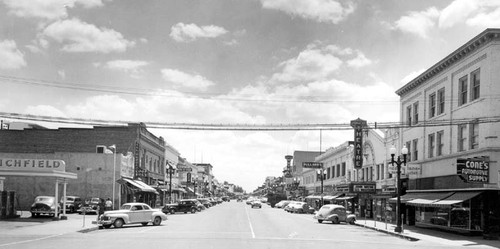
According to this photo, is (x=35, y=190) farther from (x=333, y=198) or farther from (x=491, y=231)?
(x=491, y=231)

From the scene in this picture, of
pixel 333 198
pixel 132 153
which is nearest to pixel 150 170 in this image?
pixel 132 153

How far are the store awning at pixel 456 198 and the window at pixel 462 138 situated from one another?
2.83 metres

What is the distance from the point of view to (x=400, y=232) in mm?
30766

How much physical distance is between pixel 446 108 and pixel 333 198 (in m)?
29.5

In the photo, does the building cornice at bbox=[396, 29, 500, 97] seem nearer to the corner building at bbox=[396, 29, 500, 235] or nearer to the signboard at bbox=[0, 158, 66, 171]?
the corner building at bbox=[396, 29, 500, 235]

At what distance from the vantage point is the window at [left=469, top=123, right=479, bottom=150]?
29.4m

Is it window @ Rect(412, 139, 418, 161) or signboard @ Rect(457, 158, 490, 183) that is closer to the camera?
signboard @ Rect(457, 158, 490, 183)

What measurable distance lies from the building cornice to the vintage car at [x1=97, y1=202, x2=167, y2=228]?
21.2 meters

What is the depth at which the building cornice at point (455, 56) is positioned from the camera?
28.1 meters

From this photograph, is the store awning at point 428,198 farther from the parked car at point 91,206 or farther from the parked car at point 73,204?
the parked car at point 73,204

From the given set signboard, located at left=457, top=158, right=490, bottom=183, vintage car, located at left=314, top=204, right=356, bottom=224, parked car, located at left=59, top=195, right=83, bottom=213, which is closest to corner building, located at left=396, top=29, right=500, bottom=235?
signboard, located at left=457, top=158, right=490, bottom=183

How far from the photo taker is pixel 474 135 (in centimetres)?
2977

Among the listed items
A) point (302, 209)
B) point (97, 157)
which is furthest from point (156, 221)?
point (302, 209)

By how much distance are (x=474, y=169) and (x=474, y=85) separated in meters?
5.93
